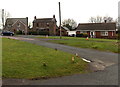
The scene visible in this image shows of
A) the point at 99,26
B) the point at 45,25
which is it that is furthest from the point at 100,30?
the point at 45,25

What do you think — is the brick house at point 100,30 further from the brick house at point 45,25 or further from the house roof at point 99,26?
the brick house at point 45,25

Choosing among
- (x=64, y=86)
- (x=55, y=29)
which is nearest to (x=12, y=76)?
(x=64, y=86)

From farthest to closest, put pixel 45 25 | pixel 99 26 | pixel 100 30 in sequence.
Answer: pixel 45 25, pixel 99 26, pixel 100 30

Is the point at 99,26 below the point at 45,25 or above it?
below

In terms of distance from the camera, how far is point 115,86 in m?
7.55

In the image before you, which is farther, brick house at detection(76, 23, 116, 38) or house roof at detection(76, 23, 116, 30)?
house roof at detection(76, 23, 116, 30)

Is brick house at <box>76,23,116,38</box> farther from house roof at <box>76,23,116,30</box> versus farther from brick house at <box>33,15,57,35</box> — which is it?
brick house at <box>33,15,57,35</box>

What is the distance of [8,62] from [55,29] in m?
62.0

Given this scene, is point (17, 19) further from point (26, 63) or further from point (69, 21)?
point (26, 63)

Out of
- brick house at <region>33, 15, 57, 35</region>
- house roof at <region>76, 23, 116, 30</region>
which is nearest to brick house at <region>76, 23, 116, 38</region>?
house roof at <region>76, 23, 116, 30</region>

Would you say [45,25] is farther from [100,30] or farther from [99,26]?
[100,30]

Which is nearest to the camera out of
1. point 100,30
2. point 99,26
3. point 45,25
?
point 100,30

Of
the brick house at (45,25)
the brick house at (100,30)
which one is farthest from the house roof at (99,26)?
the brick house at (45,25)

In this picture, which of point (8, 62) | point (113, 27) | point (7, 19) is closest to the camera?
point (8, 62)
